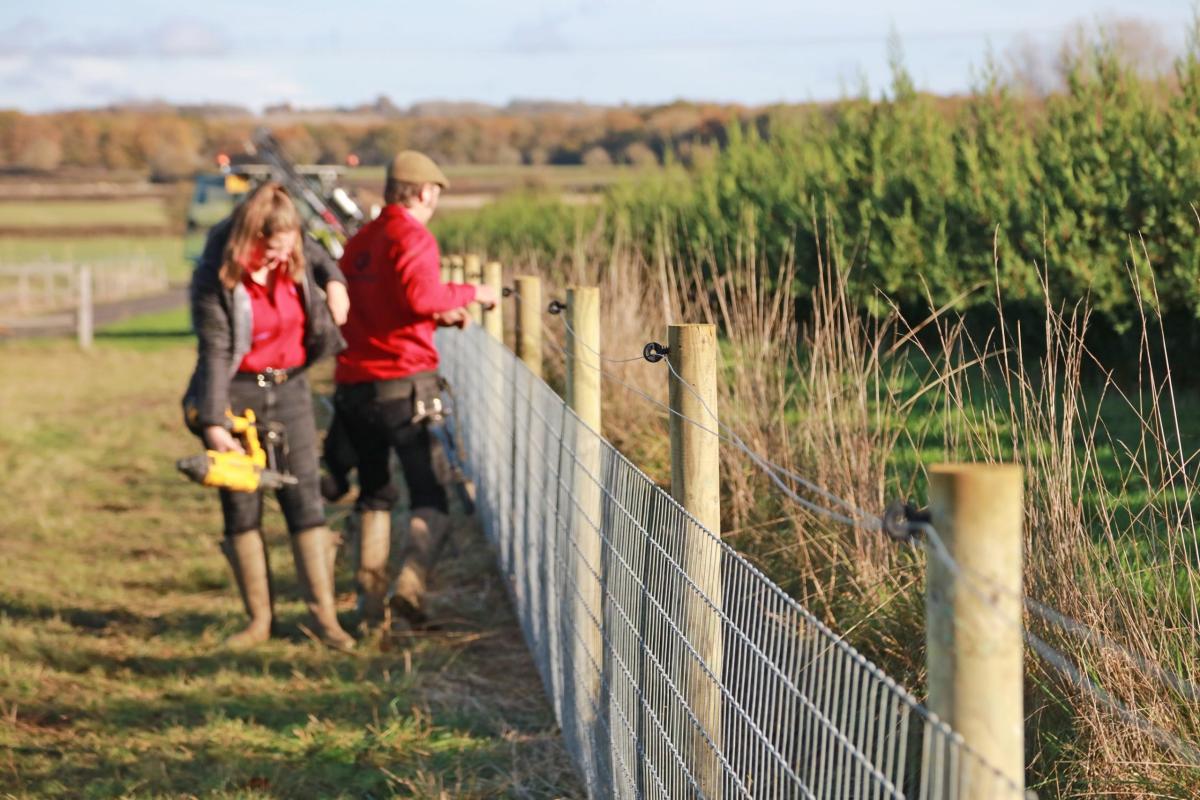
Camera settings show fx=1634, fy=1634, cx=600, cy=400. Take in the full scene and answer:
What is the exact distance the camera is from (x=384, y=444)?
262 inches

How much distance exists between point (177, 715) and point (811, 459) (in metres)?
2.49

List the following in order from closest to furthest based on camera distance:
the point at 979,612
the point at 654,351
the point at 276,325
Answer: the point at 979,612, the point at 654,351, the point at 276,325

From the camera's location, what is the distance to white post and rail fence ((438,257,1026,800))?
184cm

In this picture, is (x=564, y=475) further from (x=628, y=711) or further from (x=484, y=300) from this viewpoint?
(x=484, y=300)

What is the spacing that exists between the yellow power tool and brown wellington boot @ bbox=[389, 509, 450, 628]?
1.92 feet

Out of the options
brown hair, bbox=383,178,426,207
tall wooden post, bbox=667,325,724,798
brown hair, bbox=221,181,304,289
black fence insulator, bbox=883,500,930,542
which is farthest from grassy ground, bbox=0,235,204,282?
black fence insulator, bbox=883,500,930,542

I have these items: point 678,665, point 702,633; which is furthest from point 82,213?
point 702,633

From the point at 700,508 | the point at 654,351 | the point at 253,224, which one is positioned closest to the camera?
the point at 700,508

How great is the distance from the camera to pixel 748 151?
16.1 m

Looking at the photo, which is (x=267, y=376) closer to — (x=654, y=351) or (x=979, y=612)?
(x=654, y=351)

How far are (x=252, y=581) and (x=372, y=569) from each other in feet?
1.73

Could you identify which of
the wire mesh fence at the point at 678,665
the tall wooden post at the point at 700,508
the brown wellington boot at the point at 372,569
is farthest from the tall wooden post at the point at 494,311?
the tall wooden post at the point at 700,508

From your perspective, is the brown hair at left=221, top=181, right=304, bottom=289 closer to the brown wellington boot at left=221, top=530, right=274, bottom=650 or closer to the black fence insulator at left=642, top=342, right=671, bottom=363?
the brown wellington boot at left=221, top=530, right=274, bottom=650

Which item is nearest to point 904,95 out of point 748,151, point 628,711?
point 748,151
